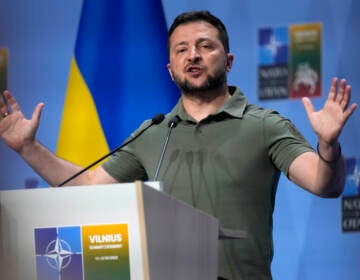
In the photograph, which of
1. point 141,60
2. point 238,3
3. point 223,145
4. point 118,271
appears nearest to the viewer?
point 118,271

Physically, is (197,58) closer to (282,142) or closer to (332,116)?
(282,142)

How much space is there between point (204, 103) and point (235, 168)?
13.8 inches

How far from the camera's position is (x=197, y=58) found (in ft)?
9.57

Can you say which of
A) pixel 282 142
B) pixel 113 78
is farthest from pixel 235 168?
pixel 113 78

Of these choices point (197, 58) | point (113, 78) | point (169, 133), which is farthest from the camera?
point (113, 78)


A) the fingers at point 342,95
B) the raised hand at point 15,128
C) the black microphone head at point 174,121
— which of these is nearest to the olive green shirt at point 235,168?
the black microphone head at point 174,121

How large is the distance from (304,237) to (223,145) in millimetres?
979

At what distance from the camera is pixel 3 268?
1.86 m

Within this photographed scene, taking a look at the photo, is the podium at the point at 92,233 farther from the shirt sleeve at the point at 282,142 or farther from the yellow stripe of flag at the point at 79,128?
the yellow stripe of flag at the point at 79,128

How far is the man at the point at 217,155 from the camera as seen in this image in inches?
105

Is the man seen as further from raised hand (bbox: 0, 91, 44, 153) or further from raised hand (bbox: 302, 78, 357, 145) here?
raised hand (bbox: 302, 78, 357, 145)

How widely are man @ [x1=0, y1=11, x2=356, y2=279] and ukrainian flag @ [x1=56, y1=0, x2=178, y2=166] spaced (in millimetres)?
997

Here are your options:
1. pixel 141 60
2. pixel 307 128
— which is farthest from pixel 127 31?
pixel 307 128

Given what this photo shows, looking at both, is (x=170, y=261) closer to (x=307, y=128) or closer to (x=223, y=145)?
(x=223, y=145)
